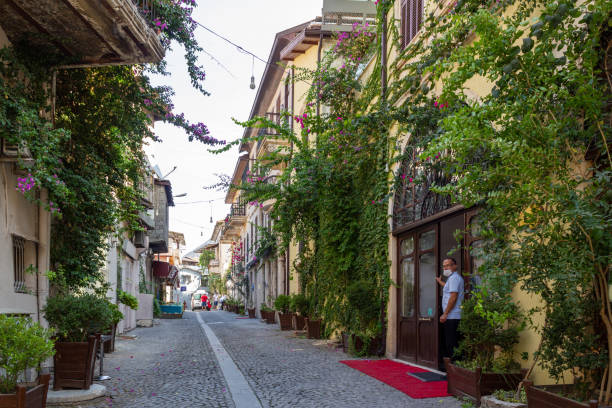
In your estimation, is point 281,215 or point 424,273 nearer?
point 424,273

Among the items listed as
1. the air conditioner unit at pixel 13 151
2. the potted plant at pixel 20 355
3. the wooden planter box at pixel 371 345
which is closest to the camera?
the potted plant at pixel 20 355

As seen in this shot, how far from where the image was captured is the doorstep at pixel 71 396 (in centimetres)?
651

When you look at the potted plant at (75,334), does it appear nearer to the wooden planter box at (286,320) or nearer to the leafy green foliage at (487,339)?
the leafy green foliage at (487,339)

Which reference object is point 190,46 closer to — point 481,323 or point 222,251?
point 481,323

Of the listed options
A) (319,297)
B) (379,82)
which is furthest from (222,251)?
(379,82)

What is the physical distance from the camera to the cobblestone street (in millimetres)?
6746

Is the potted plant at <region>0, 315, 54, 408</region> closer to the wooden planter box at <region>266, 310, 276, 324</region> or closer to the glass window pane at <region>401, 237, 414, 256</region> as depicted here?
the glass window pane at <region>401, 237, 414, 256</region>

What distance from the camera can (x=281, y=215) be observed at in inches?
591

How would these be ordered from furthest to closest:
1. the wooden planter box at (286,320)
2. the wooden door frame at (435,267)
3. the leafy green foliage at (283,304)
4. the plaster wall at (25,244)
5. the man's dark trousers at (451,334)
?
the leafy green foliage at (283,304) < the wooden planter box at (286,320) < the wooden door frame at (435,267) < the man's dark trousers at (451,334) < the plaster wall at (25,244)

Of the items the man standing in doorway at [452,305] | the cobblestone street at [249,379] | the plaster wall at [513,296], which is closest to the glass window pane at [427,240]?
the plaster wall at [513,296]

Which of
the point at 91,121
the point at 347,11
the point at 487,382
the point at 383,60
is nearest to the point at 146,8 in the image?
the point at 91,121

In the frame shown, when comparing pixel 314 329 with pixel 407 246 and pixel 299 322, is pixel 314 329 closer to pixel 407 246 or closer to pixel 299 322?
pixel 299 322

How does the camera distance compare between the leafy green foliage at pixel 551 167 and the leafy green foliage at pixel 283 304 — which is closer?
the leafy green foliage at pixel 551 167

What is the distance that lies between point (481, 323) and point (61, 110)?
674 centimetres
